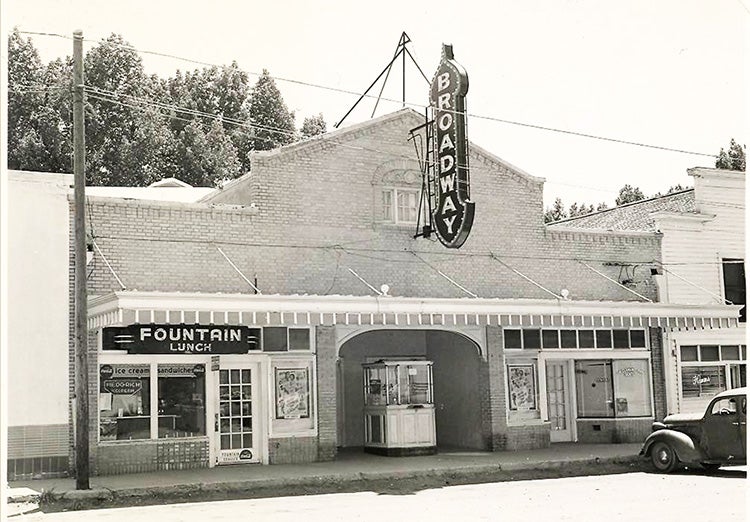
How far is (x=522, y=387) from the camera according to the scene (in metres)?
21.5

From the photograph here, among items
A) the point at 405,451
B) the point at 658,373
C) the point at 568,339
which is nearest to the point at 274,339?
the point at 405,451

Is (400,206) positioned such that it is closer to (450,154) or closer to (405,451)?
(450,154)

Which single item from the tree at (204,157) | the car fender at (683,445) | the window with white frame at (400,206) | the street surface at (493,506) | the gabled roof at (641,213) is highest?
the tree at (204,157)

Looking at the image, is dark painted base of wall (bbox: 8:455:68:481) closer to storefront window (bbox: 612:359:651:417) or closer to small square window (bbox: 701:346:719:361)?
storefront window (bbox: 612:359:651:417)

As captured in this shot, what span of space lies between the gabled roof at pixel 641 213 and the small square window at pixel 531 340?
3.30m

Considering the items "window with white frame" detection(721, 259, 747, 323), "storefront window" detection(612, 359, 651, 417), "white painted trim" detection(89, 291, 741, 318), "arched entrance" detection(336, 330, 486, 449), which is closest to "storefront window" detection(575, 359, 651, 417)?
"storefront window" detection(612, 359, 651, 417)

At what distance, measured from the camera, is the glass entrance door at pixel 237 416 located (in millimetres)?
18094

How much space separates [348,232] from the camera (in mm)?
19641

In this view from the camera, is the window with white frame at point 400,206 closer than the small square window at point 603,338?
Yes

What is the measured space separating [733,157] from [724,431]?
2668cm

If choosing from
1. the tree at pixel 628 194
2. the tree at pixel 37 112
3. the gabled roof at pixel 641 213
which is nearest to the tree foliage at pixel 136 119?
the tree at pixel 37 112

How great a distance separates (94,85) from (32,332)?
59.0 ft

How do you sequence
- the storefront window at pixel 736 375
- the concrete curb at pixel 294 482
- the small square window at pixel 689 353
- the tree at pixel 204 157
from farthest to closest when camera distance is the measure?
the tree at pixel 204 157 → the storefront window at pixel 736 375 → the small square window at pixel 689 353 → the concrete curb at pixel 294 482

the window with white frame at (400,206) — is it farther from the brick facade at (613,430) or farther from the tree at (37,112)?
the tree at (37,112)
